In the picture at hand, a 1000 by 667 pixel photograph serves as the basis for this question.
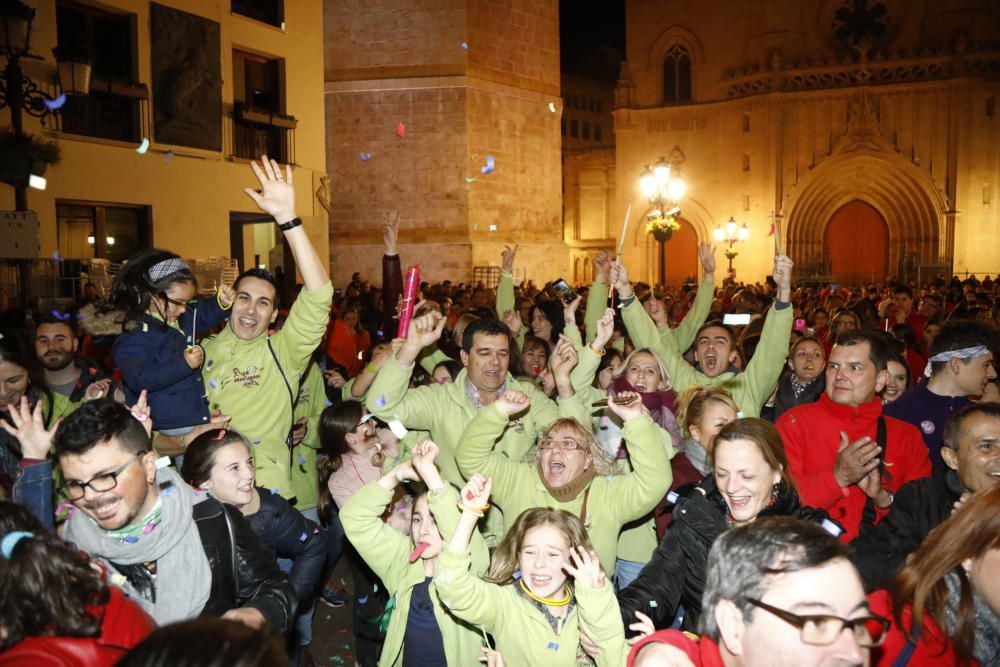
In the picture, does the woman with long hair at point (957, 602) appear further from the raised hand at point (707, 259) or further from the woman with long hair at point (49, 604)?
the raised hand at point (707, 259)

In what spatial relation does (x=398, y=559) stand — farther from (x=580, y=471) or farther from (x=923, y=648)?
(x=923, y=648)

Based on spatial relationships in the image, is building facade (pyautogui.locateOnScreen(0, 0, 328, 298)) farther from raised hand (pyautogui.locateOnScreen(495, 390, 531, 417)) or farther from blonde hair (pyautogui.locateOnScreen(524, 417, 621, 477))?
blonde hair (pyautogui.locateOnScreen(524, 417, 621, 477))

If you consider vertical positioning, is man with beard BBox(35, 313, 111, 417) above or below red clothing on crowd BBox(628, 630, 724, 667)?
above

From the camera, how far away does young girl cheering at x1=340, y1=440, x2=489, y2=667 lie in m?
3.39

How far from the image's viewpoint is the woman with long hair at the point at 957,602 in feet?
7.68

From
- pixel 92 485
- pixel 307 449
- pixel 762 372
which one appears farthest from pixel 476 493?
pixel 762 372

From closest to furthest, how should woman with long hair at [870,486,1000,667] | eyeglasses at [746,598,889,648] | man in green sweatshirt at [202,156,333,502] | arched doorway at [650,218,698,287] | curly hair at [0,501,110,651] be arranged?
eyeglasses at [746,598,889,648] < curly hair at [0,501,110,651] < woman with long hair at [870,486,1000,667] < man in green sweatshirt at [202,156,333,502] < arched doorway at [650,218,698,287]

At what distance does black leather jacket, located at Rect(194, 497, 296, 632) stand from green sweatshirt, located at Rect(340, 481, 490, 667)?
1.67ft

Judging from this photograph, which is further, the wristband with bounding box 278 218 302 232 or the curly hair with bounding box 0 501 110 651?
the wristband with bounding box 278 218 302 232

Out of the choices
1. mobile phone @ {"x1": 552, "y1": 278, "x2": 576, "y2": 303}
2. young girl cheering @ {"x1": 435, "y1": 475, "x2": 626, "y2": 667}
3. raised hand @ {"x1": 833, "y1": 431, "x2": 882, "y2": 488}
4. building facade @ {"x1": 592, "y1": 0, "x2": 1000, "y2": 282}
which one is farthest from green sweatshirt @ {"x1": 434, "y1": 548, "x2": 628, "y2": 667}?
building facade @ {"x1": 592, "y1": 0, "x2": 1000, "y2": 282}

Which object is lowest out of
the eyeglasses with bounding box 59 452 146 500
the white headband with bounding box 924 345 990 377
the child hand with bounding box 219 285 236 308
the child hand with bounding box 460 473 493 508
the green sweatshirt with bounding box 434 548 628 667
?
the green sweatshirt with bounding box 434 548 628 667

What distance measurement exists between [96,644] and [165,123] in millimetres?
12539

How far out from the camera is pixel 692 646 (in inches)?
87.6

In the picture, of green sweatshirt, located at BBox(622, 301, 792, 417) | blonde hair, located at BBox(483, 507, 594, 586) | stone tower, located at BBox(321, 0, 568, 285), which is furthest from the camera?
stone tower, located at BBox(321, 0, 568, 285)
